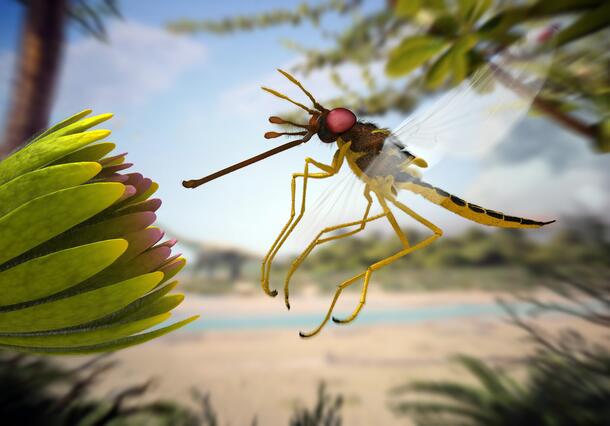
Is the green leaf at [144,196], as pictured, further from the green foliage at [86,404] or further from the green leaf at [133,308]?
the green foliage at [86,404]

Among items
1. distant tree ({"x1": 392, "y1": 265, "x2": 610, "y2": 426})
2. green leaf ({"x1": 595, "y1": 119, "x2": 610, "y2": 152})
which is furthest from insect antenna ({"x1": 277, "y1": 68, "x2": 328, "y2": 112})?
distant tree ({"x1": 392, "y1": 265, "x2": 610, "y2": 426})

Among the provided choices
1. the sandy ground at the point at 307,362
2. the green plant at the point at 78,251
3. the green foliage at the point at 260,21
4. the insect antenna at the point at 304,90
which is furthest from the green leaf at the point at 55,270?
the green foliage at the point at 260,21

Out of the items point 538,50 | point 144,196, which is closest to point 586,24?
point 538,50

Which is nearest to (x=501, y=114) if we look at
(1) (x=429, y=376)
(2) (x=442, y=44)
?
(2) (x=442, y=44)

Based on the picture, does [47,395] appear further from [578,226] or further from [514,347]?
[578,226]

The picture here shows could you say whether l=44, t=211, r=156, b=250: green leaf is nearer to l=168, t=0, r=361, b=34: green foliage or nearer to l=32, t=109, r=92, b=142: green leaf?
l=32, t=109, r=92, b=142: green leaf

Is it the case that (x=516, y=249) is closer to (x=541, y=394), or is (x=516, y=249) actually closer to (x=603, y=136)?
(x=541, y=394)
